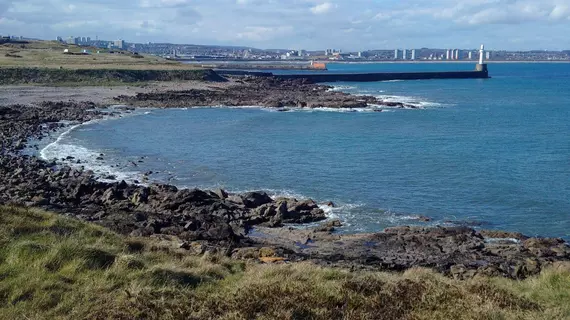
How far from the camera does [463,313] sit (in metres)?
8.20

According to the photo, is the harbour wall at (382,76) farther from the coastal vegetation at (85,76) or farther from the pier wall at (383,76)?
the coastal vegetation at (85,76)

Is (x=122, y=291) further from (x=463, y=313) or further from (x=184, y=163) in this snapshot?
(x=184, y=163)

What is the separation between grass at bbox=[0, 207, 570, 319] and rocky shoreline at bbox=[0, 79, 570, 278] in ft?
8.83

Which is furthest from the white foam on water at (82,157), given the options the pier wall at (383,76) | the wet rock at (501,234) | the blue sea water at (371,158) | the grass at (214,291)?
the pier wall at (383,76)

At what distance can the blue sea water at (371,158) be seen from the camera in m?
24.9

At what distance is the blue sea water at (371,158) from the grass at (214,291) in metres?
11.9

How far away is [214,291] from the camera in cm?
907

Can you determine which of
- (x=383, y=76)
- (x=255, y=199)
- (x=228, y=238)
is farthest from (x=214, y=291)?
(x=383, y=76)

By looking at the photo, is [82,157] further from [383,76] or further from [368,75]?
[383,76]

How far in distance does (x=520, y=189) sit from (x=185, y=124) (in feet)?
107

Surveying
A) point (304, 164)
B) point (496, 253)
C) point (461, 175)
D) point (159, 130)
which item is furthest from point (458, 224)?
point (159, 130)

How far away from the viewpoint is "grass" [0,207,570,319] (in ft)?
26.0

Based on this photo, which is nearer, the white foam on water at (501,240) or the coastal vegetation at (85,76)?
the white foam on water at (501,240)

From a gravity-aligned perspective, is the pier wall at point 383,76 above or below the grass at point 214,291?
above
